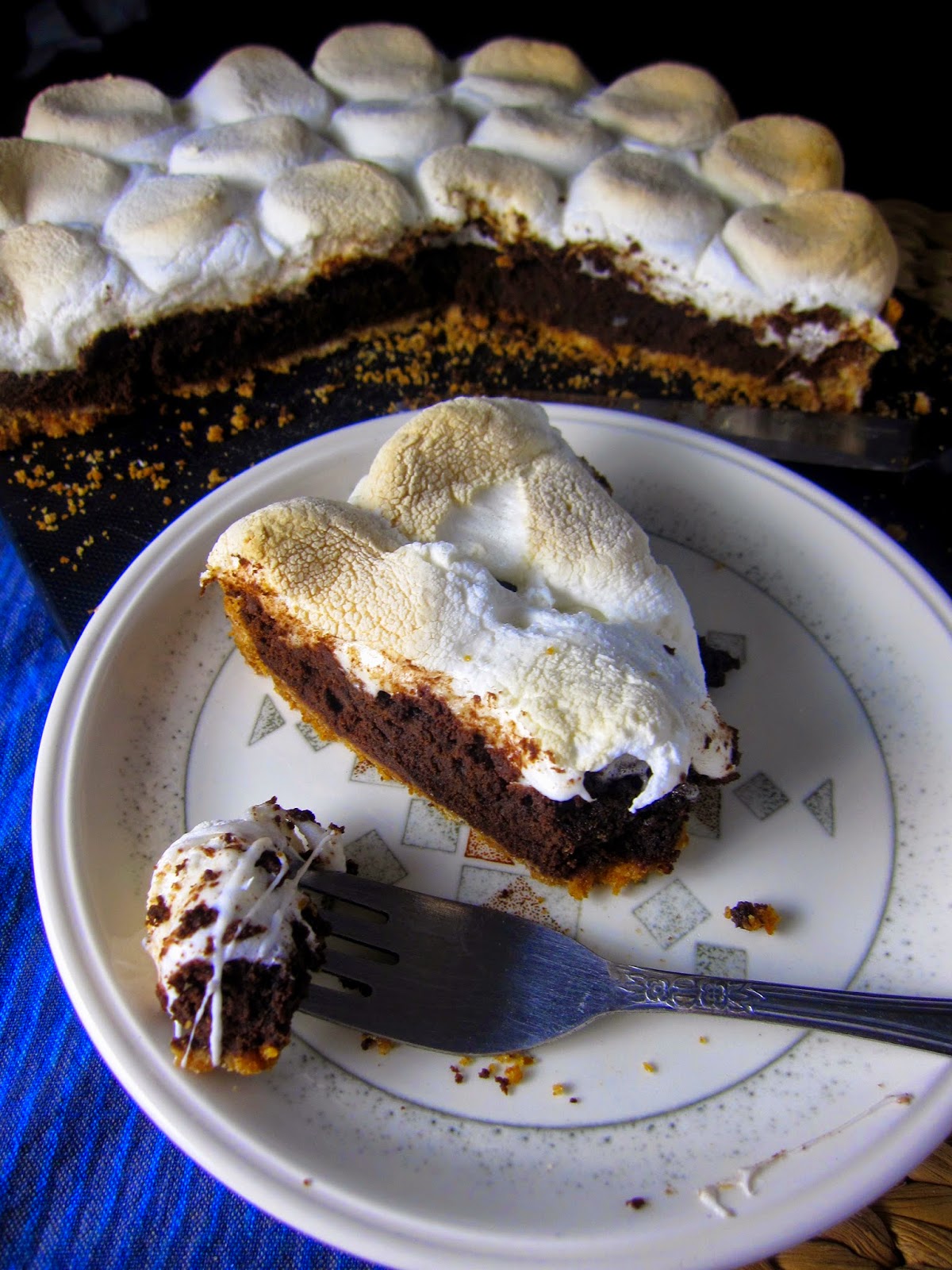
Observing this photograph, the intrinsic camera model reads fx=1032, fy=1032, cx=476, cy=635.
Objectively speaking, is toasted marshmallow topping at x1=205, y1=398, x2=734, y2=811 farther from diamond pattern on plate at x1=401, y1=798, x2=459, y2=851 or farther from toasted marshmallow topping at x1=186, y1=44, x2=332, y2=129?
toasted marshmallow topping at x1=186, y1=44, x2=332, y2=129

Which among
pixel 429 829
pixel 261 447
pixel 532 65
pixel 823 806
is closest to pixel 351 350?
pixel 261 447

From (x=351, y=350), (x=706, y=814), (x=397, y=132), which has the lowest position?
(x=706, y=814)

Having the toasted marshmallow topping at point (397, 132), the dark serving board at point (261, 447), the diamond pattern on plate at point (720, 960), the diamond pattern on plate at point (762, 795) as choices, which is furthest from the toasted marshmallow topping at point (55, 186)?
the diamond pattern on plate at point (720, 960)

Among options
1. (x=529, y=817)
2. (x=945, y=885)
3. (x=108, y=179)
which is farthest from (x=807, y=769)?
(x=108, y=179)

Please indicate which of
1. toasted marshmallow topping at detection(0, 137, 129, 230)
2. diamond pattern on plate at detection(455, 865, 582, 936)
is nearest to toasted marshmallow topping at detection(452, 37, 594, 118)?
toasted marshmallow topping at detection(0, 137, 129, 230)

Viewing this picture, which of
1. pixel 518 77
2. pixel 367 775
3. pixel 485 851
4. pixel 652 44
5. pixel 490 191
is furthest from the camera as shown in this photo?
pixel 652 44

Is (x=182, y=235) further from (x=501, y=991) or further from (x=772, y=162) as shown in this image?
(x=501, y=991)
